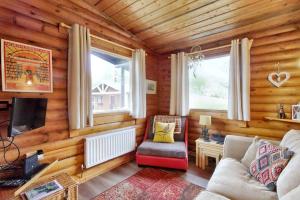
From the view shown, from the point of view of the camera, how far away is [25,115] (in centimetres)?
175

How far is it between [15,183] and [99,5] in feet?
Result: 8.36

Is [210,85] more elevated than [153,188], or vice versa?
[210,85]

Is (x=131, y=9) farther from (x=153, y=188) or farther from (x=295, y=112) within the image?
(x=295, y=112)

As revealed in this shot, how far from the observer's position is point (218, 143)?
285 cm

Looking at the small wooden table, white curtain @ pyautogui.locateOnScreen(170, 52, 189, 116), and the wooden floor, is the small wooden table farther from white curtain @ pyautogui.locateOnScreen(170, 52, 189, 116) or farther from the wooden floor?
white curtain @ pyautogui.locateOnScreen(170, 52, 189, 116)

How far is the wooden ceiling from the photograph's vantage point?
7.79 feet

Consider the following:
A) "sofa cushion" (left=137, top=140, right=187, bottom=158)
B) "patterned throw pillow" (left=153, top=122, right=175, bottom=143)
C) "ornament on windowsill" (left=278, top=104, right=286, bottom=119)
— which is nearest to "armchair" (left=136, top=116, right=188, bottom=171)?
"sofa cushion" (left=137, top=140, right=187, bottom=158)

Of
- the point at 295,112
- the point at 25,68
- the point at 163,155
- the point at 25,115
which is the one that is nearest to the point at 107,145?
the point at 163,155

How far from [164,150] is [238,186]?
1.41 metres

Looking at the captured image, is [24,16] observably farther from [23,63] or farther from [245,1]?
[245,1]

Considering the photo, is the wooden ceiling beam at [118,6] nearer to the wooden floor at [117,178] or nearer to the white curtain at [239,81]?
the white curtain at [239,81]

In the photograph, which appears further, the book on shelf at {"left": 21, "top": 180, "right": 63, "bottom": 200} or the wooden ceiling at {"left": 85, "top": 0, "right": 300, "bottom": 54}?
the wooden ceiling at {"left": 85, "top": 0, "right": 300, "bottom": 54}

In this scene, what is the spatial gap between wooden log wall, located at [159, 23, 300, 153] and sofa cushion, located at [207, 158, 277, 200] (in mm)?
1301

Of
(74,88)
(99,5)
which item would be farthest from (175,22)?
(74,88)
